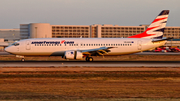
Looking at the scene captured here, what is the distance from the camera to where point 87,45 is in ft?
141

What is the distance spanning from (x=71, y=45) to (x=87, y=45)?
2.77m

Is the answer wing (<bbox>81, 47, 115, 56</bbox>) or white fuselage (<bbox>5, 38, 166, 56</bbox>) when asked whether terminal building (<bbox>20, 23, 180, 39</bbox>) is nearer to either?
white fuselage (<bbox>5, 38, 166, 56</bbox>)

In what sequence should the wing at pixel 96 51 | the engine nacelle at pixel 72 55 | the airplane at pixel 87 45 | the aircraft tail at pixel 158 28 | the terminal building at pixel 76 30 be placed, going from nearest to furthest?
→ the engine nacelle at pixel 72 55 < the wing at pixel 96 51 < the airplane at pixel 87 45 < the aircraft tail at pixel 158 28 < the terminal building at pixel 76 30

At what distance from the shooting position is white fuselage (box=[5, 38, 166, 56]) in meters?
42.0

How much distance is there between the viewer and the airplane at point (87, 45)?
41.9 m

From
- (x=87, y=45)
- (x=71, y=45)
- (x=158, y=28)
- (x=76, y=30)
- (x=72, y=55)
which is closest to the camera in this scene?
(x=72, y=55)

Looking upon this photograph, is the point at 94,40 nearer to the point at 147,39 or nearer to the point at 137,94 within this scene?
the point at 147,39

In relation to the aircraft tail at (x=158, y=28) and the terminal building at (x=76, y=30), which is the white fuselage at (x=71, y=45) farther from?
the terminal building at (x=76, y=30)

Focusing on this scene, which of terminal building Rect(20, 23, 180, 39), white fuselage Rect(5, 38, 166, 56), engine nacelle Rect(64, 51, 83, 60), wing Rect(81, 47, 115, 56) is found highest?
terminal building Rect(20, 23, 180, 39)

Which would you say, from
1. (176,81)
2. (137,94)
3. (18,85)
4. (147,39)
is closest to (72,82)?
(18,85)

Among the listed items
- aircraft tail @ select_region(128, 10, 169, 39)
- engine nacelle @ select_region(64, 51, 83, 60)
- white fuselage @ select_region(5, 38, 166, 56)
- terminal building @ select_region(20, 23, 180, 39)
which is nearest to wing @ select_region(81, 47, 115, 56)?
white fuselage @ select_region(5, 38, 166, 56)

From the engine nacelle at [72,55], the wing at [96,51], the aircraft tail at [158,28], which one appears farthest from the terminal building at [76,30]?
Result: the engine nacelle at [72,55]

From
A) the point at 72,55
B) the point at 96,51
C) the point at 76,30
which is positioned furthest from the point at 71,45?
the point at 76,30

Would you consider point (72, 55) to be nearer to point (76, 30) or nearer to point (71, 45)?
point (71, 45)
